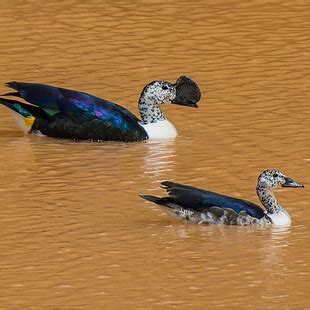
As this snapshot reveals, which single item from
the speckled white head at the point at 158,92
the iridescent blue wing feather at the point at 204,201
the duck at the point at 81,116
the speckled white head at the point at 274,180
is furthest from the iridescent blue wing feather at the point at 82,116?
the iridescent blue wing feather at the point at 204,201

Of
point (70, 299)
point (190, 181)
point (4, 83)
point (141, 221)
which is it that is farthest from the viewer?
point (4, 83)

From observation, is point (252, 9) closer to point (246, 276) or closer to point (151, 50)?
point (151, 50)

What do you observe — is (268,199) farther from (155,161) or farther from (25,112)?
(25,112)

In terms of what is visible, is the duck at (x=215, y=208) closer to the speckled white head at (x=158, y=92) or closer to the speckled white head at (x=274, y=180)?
the speckled white head at (x=274, y=180)

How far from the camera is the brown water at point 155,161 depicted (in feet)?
35.7

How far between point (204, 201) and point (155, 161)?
6.31ft

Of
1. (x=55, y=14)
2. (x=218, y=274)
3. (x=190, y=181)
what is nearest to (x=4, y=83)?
(x=55, y=14)

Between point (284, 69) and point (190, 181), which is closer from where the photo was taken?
point (190, 181)

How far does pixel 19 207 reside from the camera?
41.2ft

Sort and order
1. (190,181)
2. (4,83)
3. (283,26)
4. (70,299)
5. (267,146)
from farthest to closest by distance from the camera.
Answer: (283,26) → (4,83) → (267,146) → (190,181) → (70,299)

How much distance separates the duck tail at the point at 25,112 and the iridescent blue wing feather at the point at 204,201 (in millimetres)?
2783

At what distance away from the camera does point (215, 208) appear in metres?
12.0

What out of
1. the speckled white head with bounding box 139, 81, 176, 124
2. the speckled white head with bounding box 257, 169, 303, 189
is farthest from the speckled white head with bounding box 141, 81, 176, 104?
the speckled white head with bounding box 257, 169, 303, 189

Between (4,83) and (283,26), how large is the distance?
3003 millimetres
